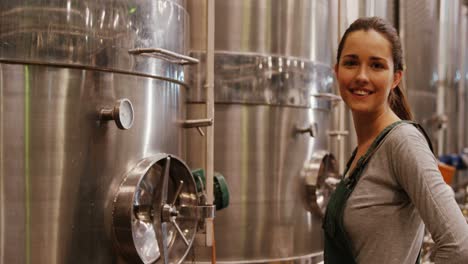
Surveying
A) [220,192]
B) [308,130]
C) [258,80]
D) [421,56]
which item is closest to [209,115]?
[220,192]

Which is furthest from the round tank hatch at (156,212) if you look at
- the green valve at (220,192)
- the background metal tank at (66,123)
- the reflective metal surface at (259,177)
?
the reflective metal surface at (259,177)

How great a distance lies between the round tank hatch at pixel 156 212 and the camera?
6.87ft

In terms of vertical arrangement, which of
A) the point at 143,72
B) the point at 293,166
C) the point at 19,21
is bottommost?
the point at 293,166

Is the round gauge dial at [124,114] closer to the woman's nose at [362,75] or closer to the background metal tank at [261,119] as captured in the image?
the background metal tank at [261,119]

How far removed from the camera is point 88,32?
2031 millimetres

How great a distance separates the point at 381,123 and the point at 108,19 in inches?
47.3

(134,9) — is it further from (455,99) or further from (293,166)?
(455,99)

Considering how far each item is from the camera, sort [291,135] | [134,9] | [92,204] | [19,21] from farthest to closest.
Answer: [291,135], [134,9], [92,204], [19,21]

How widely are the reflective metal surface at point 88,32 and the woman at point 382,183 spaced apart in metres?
1.04

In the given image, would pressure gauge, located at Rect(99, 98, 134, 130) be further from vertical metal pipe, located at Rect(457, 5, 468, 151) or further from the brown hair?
vertical metal pipe, located at Rect(457, 5, 468, 151)

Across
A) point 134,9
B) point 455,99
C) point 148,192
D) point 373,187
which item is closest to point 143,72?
point 134,9

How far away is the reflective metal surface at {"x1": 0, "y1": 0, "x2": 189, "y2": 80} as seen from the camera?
6.19 ft

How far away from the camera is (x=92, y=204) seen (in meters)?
2.04

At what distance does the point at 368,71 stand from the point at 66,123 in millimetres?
1137
